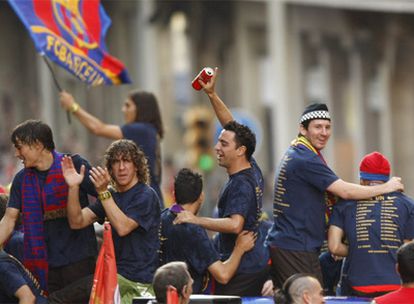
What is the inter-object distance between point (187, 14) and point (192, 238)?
30897 mm

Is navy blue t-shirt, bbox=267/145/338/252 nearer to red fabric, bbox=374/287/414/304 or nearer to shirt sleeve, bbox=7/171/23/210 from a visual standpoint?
red fabric, bbox=374/287/414/304

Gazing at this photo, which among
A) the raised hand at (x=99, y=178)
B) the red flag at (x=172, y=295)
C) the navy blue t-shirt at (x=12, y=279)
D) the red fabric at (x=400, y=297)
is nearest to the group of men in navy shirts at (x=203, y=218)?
the raised hand at (x=99, y=178)

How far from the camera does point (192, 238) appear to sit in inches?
465

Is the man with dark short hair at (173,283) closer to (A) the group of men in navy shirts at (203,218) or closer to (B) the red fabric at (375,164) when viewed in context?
(A) the group of men in navy shirts at (203,218)

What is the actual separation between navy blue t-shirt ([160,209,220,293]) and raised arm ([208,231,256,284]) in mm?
56

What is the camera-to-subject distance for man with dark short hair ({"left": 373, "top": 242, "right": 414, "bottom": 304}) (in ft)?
34.3

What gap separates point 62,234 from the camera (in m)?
11.7

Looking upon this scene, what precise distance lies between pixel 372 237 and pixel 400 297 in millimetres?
1204

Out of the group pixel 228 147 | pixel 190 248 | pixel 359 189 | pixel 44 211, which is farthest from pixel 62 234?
pixel 359 189

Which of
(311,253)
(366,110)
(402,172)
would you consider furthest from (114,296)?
(366,110)

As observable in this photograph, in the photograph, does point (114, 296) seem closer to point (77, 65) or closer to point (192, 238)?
point (192, 238)

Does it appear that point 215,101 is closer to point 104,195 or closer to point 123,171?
point 123,171

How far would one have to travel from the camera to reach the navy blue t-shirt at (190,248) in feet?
38.7

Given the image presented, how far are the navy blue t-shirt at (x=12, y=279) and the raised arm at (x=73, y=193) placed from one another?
499mm
